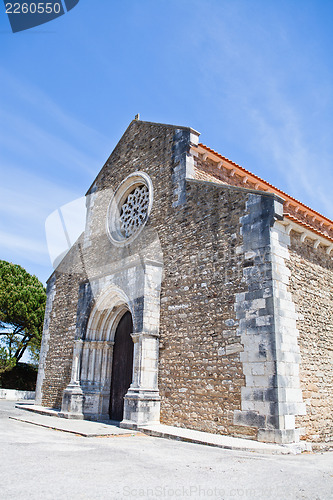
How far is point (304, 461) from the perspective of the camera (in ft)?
18.2

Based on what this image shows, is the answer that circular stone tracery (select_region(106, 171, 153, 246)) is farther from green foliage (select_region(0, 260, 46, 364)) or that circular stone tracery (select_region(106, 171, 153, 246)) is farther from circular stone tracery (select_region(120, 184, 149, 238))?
green foliage (select_region(0, 260, 46, 364))

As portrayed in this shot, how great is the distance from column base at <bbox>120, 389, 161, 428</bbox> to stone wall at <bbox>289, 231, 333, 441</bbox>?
9.72 feet

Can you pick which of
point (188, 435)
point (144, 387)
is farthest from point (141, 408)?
point (188, 435)

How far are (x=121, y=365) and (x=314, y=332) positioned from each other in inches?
199

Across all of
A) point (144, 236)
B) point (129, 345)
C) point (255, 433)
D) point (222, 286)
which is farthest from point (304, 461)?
point (144, 236)

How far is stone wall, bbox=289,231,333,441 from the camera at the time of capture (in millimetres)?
7203

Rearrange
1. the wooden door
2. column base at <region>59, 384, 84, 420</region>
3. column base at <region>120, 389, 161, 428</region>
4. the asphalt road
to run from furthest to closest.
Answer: the wooden door → column base at <region>59, 384, 84, 420</region> → column base at <region>120, 389, 161, 428</region> → the asphalt road

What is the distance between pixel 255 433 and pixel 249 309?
2.08 meters

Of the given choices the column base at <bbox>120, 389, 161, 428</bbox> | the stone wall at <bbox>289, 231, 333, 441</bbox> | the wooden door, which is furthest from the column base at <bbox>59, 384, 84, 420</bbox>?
the stone wall at <bbox>289, 231, 333, 441</bbox>

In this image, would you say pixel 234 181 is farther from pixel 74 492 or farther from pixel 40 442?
pixel 74 492

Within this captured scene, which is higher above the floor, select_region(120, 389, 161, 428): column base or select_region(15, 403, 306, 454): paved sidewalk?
select_region(120, 389, 161, 428): column base

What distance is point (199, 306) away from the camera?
833 centimetres

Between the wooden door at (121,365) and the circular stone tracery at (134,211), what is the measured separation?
8.12 feet

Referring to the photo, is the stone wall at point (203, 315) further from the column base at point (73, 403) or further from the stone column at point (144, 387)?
the column base at point (73, 403)
